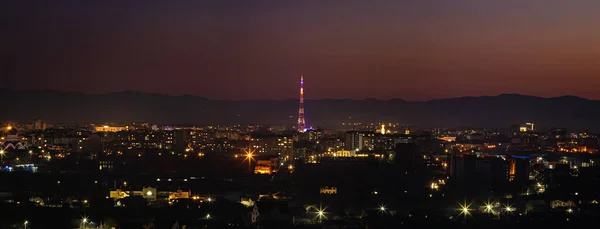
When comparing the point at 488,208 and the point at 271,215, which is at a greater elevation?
the point at 271,215

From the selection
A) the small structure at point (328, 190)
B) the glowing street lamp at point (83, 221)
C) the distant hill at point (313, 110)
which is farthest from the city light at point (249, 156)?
the distant hill at point (313, 110)

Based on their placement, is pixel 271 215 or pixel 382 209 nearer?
pixel 271 215

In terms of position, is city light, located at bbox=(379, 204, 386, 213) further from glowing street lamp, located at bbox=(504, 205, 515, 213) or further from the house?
glowing street lamp, located at bbox=(504, 205, 515, 213)

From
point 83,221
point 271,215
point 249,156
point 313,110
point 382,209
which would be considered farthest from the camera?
point 313,110

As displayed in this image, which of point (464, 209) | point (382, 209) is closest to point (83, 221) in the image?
point (382, 209)

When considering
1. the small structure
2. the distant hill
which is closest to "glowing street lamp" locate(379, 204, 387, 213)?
the small structure

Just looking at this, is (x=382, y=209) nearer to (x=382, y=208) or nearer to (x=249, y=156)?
(x=382, y=208)

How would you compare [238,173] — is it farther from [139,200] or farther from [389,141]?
[389,141]

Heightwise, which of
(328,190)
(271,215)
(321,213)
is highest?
(271,215)

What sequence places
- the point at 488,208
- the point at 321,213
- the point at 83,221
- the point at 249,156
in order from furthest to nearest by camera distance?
the point at 249,156 < the point at 488,208 < the point at 321,213 < the point at 83,221
